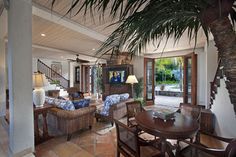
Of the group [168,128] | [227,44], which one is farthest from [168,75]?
[227,44]

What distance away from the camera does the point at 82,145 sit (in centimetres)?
293

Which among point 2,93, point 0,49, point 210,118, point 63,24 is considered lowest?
point 210,118

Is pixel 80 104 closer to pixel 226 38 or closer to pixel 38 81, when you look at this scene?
pixel 38 81

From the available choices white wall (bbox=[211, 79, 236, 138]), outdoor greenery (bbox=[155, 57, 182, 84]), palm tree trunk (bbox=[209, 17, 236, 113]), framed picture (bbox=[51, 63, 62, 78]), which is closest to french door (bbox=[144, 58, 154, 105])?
white wall (bbox=[211, 79, 236, 138])

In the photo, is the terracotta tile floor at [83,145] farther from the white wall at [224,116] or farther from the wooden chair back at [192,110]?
the white wall at [224,116]

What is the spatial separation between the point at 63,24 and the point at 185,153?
145 inches

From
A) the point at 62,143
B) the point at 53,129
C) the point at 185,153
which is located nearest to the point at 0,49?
the point at 53,129

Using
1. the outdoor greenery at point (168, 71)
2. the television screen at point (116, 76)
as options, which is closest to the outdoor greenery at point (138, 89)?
the television screen at point (116, 76)

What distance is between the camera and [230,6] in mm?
601

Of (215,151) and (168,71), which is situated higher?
(168,71)

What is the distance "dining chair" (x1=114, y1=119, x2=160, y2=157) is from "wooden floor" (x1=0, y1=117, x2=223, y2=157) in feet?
2.51

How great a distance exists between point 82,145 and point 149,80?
500 cm

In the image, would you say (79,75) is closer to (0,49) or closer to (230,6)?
(0,49)

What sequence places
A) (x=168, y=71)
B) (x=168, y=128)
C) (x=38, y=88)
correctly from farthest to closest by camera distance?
(x=168, y=71)
(x=38, y=88)
(x=168, y=128)
